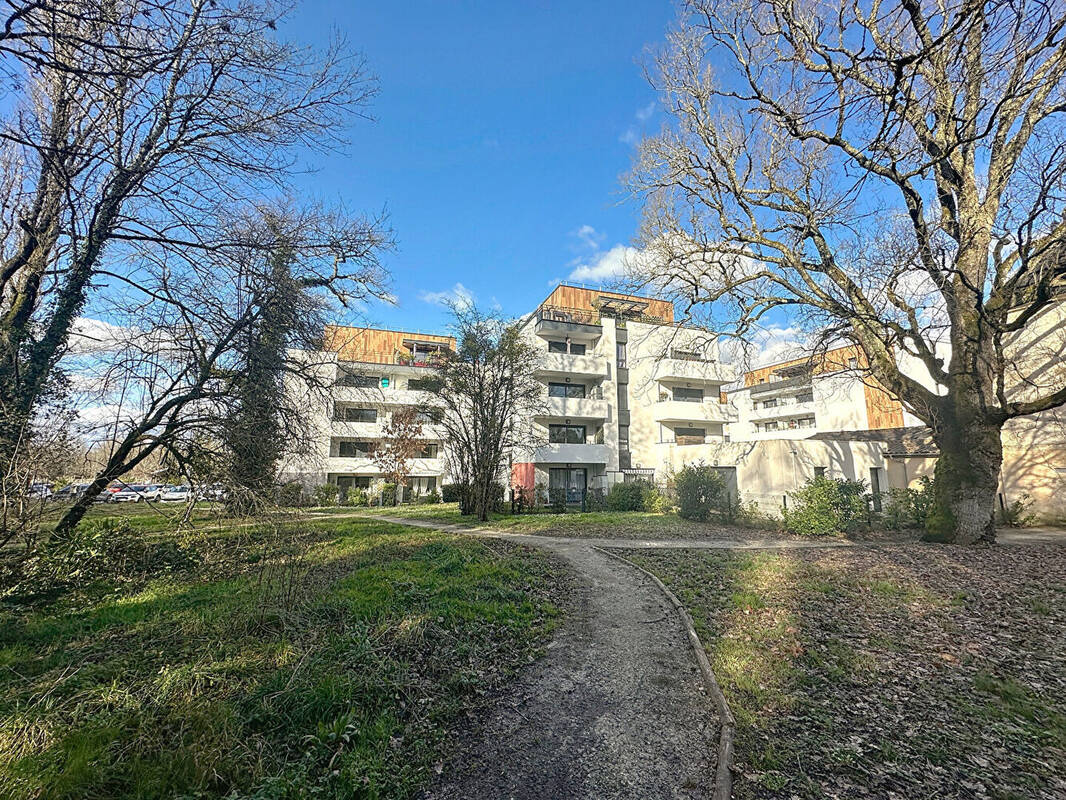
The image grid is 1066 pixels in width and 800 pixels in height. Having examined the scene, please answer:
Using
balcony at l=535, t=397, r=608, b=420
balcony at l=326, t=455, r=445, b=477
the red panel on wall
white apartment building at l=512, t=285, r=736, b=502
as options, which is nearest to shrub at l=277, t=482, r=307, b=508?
the red panel on wall

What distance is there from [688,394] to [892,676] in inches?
1113

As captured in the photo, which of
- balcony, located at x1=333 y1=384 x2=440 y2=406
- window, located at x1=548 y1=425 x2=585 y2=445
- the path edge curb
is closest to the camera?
the path edge curb

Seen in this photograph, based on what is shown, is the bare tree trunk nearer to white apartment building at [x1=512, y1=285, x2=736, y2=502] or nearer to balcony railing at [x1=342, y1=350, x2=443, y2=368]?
white apartment building at [x1=512, y1=285, x2=736, y2=502]

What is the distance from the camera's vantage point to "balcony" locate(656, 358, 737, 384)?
96.3ft

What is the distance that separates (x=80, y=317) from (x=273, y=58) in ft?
19.3

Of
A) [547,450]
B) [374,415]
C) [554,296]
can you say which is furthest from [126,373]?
[554,296]

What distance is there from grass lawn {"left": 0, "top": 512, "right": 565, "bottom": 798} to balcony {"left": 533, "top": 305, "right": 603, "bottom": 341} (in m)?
22.3

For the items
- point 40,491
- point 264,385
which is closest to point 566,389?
point 264,385

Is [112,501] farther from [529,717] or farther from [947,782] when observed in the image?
[947,782]

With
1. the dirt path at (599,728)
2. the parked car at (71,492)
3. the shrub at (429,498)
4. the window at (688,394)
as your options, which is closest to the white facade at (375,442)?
the shrub at (429,498)

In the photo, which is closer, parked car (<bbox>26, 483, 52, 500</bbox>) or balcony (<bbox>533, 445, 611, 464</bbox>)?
parked car (<bbox>26, 483, 52, 500</bbox>)

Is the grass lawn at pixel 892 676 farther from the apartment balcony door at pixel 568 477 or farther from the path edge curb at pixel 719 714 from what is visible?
the apartment balcony door at pixel 568 477

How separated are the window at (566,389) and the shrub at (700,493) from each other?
12325mm

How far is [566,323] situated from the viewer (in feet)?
93.5
